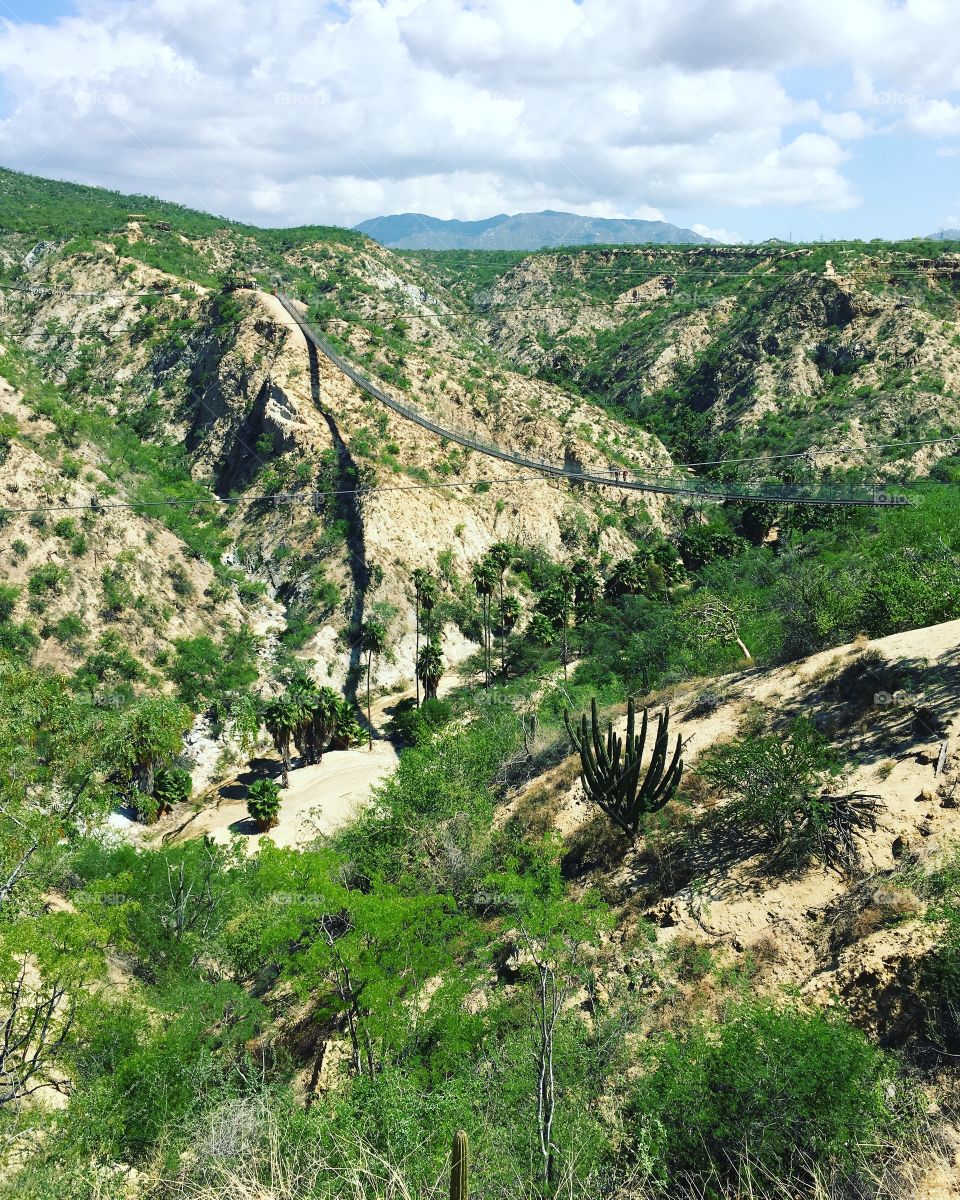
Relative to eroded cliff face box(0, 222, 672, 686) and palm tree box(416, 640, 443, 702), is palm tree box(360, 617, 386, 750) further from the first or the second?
palm tree box(416, 640, 443, 702)

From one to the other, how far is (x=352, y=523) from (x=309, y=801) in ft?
93.1

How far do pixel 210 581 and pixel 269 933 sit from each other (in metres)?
45.8

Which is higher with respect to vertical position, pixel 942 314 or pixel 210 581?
pixel 942 314

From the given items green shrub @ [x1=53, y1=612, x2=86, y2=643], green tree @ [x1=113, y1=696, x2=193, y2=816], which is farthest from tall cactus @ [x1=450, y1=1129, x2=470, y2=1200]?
green shrub @ [x1=53, y1=612, x2=86, y2=643]

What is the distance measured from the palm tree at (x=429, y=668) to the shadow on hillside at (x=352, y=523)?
241 inches

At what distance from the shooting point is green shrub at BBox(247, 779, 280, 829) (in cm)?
3872

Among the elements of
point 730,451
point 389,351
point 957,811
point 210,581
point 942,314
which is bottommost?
point 210,581

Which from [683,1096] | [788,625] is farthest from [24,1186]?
[788,625]

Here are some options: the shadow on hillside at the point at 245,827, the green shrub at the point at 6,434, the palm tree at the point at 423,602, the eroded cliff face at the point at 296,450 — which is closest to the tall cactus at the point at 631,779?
the shadow on hillside at the point at 245,827

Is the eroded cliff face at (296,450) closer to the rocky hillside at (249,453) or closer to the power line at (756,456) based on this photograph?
the rocky hillside at (249,453)

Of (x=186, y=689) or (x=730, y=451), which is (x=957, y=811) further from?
(x=730, y=451)

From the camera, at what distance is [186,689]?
4878 centimetres

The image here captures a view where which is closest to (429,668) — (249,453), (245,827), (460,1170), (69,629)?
(245,827)

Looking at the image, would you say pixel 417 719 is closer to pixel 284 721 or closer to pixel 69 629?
pixel 284 721
